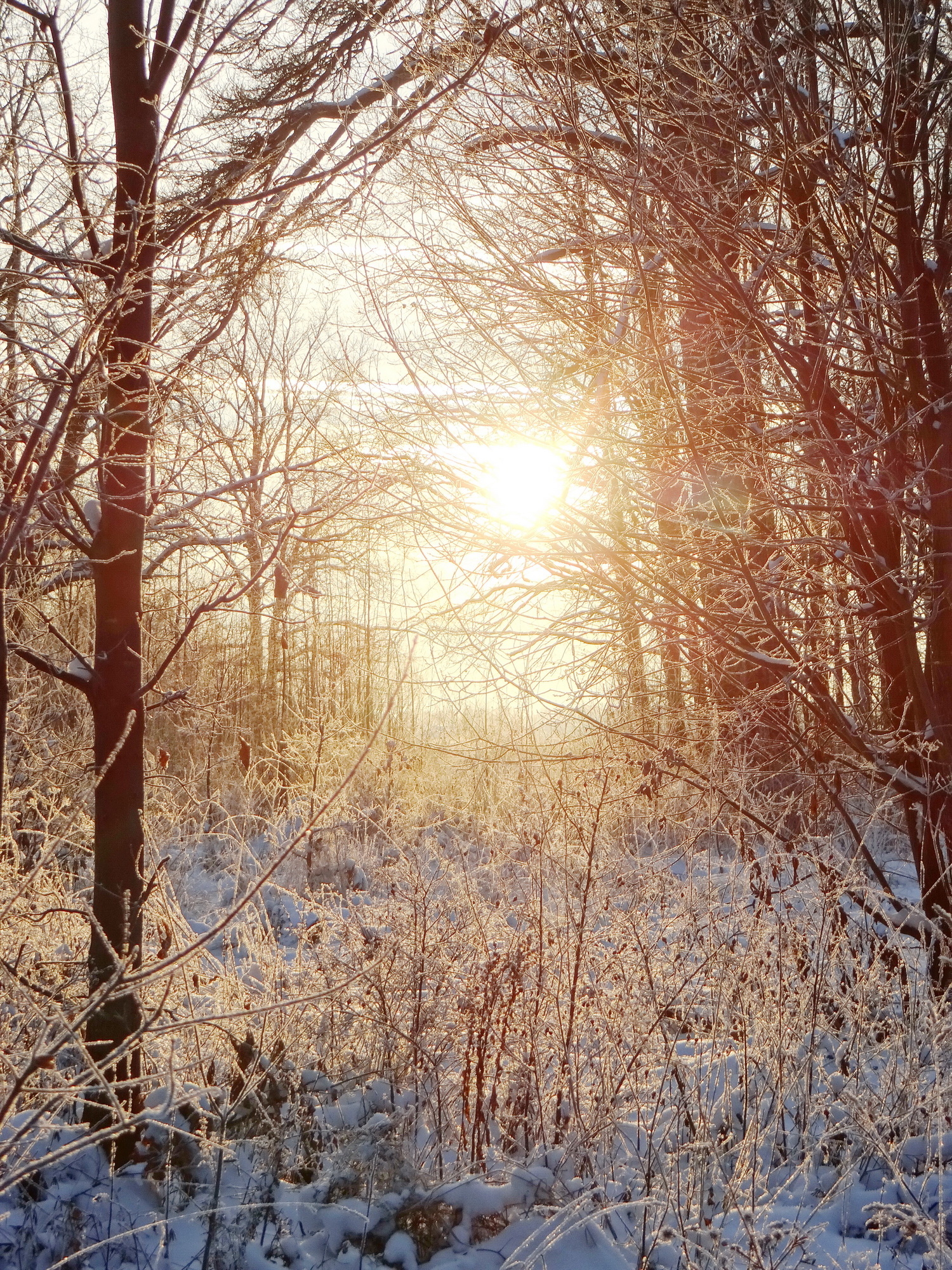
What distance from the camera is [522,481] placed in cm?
346

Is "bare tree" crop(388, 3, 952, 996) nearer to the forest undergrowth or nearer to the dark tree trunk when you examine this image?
the forest undergrowth

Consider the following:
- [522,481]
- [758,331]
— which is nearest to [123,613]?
[522,481]

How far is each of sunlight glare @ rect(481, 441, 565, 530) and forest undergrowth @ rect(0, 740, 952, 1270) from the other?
99cm

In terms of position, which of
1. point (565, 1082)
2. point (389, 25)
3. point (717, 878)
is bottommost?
point (565, 1082)

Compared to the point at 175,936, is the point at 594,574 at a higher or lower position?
higher

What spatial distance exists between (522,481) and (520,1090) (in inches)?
77.7

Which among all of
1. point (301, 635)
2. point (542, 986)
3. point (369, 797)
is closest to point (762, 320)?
point (542, 986)

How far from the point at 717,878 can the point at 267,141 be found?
334 cm

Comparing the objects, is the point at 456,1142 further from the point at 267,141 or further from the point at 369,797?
the point at 369,797

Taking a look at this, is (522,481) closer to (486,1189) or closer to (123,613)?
(123,613)

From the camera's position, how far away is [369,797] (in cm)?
823

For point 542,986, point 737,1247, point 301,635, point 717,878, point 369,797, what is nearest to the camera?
point 737,1247

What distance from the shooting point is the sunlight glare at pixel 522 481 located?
3428 mm

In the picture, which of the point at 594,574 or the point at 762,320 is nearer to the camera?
the point at 762,320
